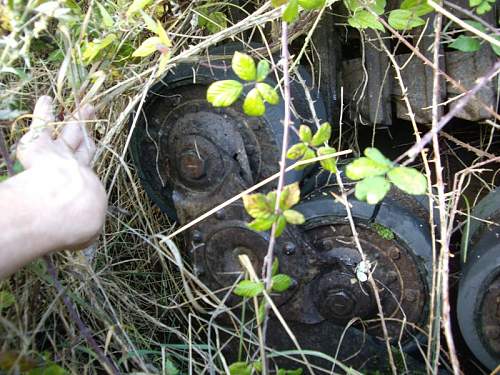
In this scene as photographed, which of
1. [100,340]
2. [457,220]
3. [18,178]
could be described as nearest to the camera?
[18,178]

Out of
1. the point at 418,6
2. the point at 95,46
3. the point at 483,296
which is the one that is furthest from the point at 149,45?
the point at 483,296

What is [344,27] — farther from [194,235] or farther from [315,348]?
[315,348]

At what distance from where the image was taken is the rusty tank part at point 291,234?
147 centimetres

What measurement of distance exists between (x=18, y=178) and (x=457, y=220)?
1271 mm

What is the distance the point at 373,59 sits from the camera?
1647 millimetres

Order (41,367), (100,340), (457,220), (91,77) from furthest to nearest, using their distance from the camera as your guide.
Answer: (457,220)
(100,340)
(91,77)
(41,367)

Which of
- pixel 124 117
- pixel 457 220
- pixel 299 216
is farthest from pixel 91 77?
pixel 457 220

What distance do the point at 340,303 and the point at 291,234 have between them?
0.72 ft

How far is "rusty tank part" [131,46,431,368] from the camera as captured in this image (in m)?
1.47

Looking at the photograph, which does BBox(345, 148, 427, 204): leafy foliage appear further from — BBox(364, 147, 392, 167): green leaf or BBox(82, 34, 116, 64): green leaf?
BBox(82, 34, 116, 64): green leaf

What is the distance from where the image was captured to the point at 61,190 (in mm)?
991

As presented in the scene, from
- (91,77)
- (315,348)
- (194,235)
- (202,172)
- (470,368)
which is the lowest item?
(470,368)

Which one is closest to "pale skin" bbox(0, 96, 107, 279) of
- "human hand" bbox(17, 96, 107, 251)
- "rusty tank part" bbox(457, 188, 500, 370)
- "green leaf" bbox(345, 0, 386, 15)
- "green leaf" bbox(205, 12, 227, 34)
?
"human hand" bbox(17, 96, 107, 251)

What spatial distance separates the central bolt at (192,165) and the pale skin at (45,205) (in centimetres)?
43
